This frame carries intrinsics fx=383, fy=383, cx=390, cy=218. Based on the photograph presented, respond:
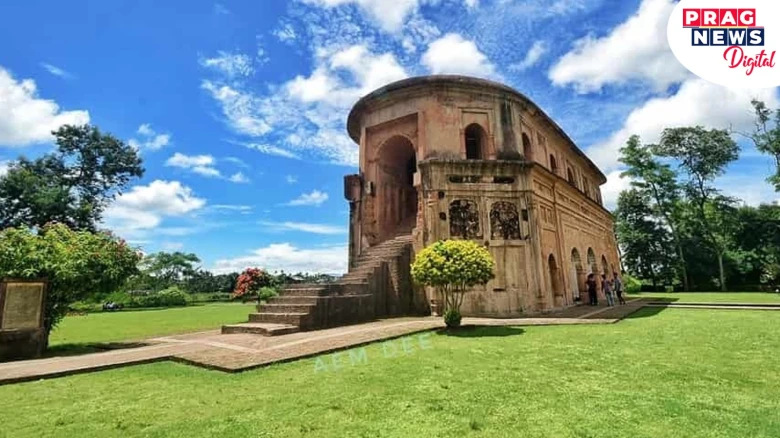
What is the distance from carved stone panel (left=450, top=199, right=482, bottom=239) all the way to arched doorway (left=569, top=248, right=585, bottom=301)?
23.9 feet

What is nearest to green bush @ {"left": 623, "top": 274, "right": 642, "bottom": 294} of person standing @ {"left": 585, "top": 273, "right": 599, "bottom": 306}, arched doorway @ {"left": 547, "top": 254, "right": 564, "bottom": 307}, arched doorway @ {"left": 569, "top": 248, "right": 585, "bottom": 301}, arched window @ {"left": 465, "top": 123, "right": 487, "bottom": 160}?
arched doorway @ {"left": 569, "top": 248, "right": 585, "bottom": 301}

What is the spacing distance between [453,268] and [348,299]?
344cm

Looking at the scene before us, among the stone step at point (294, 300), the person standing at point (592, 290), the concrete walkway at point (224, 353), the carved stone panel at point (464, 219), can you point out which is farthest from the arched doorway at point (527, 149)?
the stone step at point (294, 300)

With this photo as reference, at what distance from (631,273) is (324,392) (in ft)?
145

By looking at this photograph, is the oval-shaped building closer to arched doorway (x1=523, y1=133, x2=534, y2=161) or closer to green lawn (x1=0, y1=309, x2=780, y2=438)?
arched doorway (x1=523, y1=133, x2=534, y2=161)

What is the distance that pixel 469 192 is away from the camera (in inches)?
527

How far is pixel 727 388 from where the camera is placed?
14.0ft

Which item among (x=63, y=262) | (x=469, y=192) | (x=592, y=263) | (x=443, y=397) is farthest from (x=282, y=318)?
(x=592, y=263)

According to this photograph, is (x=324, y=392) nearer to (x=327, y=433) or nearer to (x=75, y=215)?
(x=327, y=433)

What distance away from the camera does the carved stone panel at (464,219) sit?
1307 cm

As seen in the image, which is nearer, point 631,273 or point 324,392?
point 324,392

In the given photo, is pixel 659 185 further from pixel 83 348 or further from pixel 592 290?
pixel 83 348

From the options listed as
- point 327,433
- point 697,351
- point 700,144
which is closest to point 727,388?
point 697,351

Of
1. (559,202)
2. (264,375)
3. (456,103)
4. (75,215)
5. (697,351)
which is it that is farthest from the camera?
(75,215)
